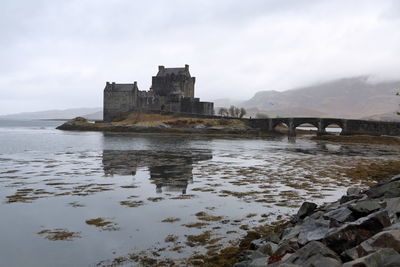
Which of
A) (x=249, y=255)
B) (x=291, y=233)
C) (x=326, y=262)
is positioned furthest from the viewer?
(x=291, y=233)

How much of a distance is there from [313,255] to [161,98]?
273 feet

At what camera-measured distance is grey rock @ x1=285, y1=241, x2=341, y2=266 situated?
17.2ft

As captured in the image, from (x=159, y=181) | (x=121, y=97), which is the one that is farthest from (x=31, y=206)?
(x=121, y=97)

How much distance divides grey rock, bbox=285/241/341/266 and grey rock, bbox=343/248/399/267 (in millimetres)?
452

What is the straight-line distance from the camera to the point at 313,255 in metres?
5.45

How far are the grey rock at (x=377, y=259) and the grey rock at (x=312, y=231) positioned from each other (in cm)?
194

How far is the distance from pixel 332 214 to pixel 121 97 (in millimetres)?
82950

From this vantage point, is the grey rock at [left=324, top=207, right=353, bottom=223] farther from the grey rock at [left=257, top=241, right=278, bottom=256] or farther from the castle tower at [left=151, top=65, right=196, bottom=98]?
the castle tower at [left=151, top=65, right=196, bottom=98]

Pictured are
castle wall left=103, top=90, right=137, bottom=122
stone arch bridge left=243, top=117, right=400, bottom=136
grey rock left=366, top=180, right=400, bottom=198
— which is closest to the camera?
grey rock left=366, top=180, right=400, bottom=198

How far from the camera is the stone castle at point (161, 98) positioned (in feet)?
282

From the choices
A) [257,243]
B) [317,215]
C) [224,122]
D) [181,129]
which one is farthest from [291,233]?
[224,122]

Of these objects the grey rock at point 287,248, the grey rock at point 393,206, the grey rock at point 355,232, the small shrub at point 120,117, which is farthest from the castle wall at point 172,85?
the grey rock at point 355,232

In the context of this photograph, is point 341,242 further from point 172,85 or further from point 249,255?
point 172,85

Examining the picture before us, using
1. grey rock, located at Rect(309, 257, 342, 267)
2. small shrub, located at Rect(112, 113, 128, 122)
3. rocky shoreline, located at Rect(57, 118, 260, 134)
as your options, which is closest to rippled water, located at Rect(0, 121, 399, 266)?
grey rock, located at Rect(309, 257, 342, 267)
